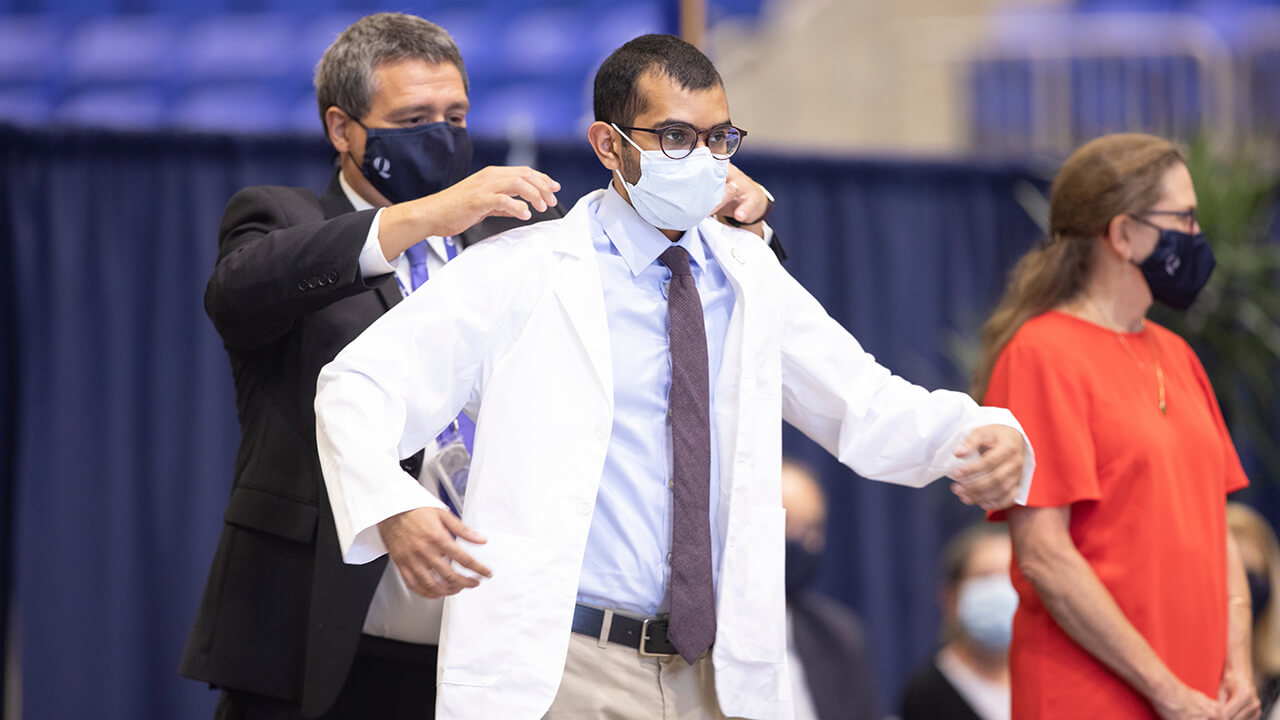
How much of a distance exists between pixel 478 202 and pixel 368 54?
0.59 metres

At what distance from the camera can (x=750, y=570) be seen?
5.94 feet

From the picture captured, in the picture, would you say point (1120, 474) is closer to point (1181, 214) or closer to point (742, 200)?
point (1181, 214)

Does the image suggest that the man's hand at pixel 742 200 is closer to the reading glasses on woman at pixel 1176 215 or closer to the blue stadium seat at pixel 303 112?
the reading glasses on woman at pixel 1176 215

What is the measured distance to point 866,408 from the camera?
193 cm

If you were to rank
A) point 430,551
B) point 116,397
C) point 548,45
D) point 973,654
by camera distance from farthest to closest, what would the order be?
1. point 548,45
2. point 116,397
3. point 973,654
4. point 430,551

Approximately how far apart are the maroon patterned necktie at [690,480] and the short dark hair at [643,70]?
0.26 metres

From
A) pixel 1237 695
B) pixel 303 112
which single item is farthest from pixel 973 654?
pixel 303 112

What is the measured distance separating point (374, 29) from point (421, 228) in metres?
0.58

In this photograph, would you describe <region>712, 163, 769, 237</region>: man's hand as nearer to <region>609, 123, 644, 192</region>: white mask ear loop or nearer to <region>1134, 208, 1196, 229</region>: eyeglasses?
<region>609, 123, 644, 192</region>: white mask ear loop

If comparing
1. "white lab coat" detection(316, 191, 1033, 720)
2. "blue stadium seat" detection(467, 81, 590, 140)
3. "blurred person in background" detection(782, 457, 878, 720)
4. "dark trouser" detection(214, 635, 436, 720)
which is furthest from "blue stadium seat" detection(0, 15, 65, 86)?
"white lab coat" detection(316, 191, 1033, 720)

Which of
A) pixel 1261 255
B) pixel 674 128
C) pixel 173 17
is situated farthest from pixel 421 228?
pixel 1261 255

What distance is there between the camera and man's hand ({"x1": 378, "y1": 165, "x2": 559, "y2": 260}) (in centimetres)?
178

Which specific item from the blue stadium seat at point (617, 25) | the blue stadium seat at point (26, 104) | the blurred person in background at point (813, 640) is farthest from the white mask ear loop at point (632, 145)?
the blue stadium seat at point (617, 25)

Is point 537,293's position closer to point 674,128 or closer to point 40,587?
point 674,128
